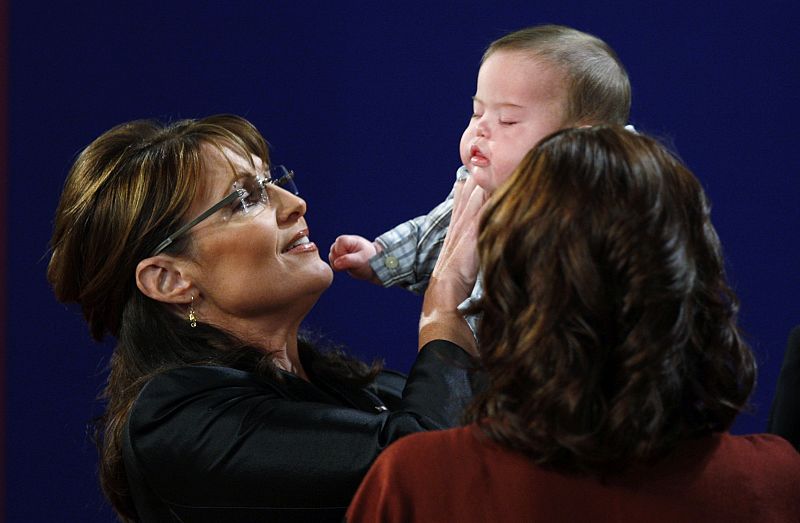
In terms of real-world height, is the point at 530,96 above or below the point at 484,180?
above

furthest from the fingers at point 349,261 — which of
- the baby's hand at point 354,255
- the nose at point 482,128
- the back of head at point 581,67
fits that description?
the back of head at point 581,67

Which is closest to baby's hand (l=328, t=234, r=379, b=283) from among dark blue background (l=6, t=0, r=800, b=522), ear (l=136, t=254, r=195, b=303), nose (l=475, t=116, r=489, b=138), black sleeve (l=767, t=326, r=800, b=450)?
nose (l=475, t=116, r=489, b=138)

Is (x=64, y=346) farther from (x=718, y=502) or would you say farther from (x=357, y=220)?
(x=718, y=502)

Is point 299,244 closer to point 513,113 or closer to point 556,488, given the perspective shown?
point 513,113

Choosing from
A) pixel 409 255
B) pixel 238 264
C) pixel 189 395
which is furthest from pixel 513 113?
pixel 189 395

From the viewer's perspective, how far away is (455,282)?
5.34ft

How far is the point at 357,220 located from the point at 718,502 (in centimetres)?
193

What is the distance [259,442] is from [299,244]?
438 mm

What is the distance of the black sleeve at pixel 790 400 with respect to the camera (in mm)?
1310

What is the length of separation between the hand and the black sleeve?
0.41m

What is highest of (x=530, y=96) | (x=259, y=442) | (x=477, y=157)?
(x=530, y=96)

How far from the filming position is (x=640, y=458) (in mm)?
1007

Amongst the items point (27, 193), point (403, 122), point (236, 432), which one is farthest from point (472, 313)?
point (27, 193)

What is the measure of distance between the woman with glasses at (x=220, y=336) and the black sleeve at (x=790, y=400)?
0.39 m
